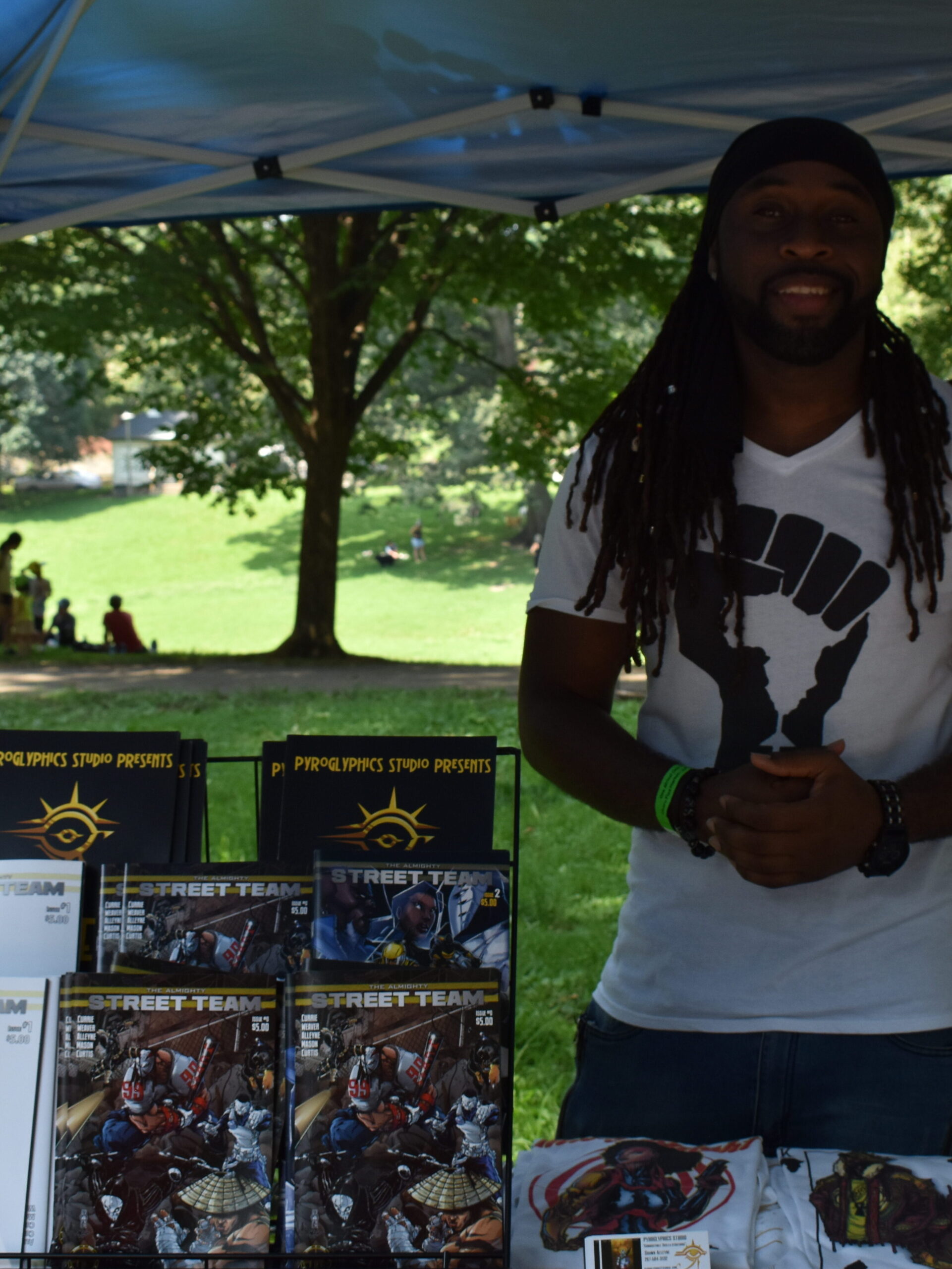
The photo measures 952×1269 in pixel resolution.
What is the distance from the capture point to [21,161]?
12.4 ft

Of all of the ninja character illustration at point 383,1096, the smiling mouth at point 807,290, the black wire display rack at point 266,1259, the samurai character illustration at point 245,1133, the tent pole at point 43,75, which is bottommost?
the black wire display rack at point 266,1259

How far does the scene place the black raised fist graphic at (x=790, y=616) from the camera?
190 centimetres

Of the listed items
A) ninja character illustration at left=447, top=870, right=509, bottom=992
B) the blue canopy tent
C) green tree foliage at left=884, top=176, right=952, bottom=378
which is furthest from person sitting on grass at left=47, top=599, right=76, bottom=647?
ninja character illustration at left=447, top=870, right=509, bottom=992

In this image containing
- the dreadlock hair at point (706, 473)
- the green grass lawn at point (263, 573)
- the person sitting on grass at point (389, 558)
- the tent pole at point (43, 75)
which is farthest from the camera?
the person sitting on grass at point (389, 558)

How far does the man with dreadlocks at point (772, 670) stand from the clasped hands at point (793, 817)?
5 centimetres

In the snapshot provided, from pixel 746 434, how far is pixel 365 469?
16.1 m

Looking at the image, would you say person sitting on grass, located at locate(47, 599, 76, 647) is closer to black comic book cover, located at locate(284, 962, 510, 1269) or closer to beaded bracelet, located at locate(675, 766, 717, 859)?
beaded bracelet, located at locate(675, 766, 717, 859)

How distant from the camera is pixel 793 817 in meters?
1.62

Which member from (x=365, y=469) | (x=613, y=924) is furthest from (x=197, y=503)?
(x=613, y=924)

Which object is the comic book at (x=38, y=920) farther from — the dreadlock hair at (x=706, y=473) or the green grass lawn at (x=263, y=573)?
the green grass lawn at (x=263, y=573)

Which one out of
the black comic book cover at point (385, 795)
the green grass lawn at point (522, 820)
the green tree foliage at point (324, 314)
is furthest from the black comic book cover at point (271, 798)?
the green tree foliage at point (324, 314)

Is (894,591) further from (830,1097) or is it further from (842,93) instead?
(842,93)

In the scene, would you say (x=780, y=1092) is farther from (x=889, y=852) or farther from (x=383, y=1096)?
(x=383, y=1096)

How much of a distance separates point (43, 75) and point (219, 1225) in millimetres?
2664
